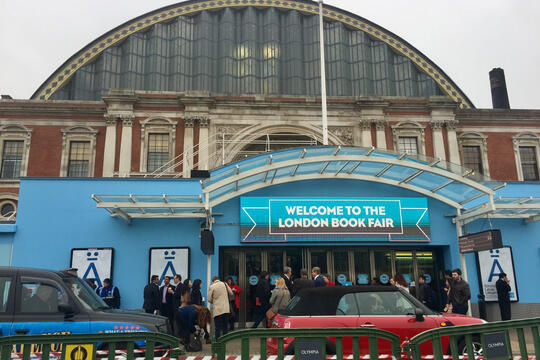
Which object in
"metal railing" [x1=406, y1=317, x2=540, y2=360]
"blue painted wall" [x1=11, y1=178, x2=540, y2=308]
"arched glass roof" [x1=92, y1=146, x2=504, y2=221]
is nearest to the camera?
"metal railing" [x1=406, y1=317, x2=540, y2=360]

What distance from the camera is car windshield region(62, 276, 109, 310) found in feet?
24.9

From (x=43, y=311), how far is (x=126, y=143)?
Answer: 23030 millimetres

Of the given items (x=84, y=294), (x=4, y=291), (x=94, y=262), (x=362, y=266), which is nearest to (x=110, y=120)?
(x=94, y=262)

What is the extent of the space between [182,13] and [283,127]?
1660cm

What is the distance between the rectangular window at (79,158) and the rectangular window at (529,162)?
102 feet

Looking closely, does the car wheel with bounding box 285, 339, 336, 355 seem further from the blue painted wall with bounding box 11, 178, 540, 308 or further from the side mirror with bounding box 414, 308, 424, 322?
the blue painted wall with bounding box 11, 178, 540, 308

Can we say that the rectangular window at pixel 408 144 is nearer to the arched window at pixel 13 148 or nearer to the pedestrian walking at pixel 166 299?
the pedestrian walking at pixel 166 299

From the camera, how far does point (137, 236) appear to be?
14.3 metres

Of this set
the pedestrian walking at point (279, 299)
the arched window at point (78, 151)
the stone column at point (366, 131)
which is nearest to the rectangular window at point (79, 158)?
the arched window at point (78, 151)

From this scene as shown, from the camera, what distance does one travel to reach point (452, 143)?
1203 inches

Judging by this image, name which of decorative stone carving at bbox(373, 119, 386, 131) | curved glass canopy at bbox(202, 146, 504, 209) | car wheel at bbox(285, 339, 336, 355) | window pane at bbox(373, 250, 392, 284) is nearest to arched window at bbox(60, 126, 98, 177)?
curved glass canopy at bbox(202, 146, 504, 209)

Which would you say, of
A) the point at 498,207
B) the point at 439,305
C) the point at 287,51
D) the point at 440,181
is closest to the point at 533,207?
the point at 498,207

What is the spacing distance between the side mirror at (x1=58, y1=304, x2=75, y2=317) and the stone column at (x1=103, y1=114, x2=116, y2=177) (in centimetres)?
2268

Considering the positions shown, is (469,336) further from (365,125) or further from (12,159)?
(12,159)
